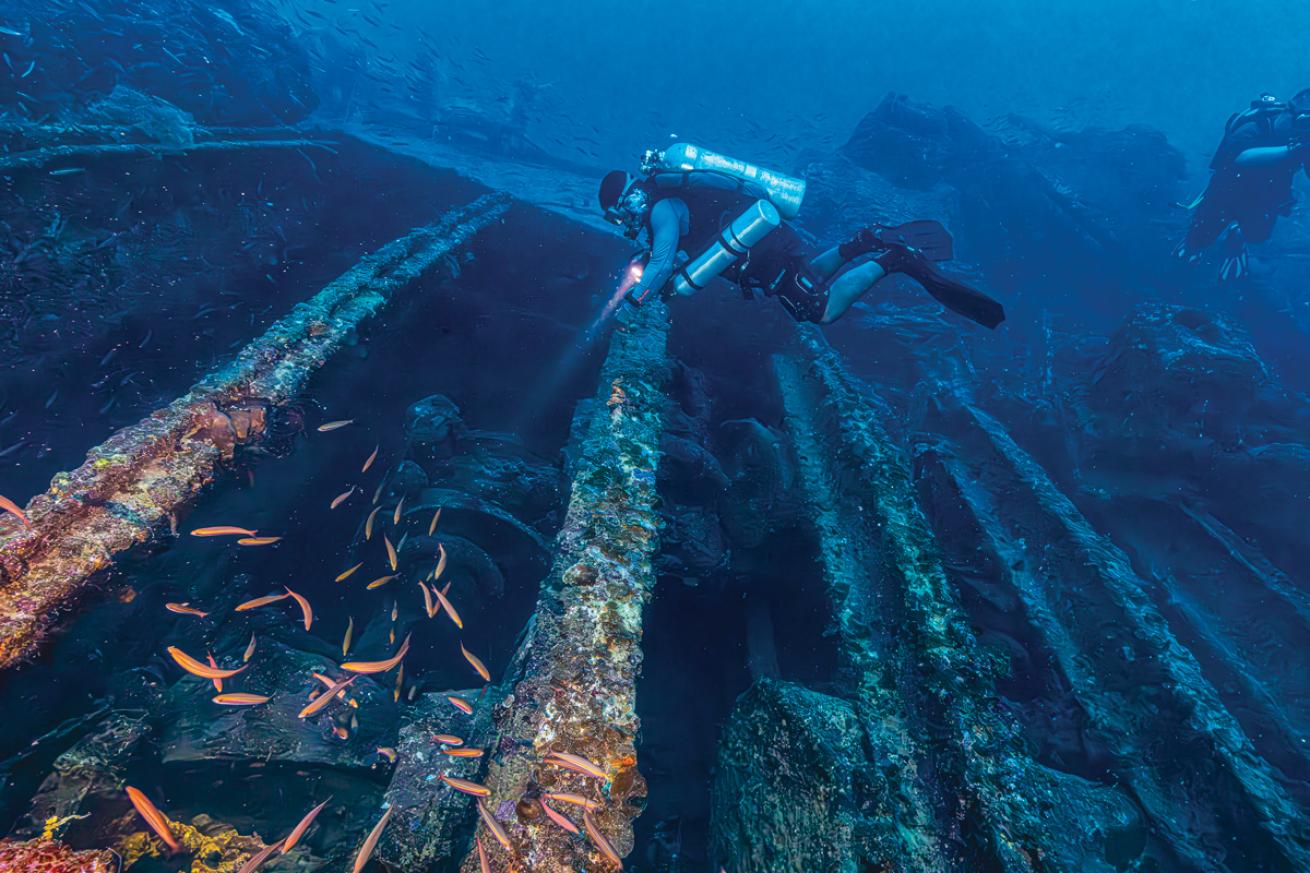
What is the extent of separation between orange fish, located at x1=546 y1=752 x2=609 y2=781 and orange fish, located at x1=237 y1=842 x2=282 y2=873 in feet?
4.38

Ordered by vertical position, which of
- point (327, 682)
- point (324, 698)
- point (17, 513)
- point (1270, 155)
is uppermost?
point (1270, 155)

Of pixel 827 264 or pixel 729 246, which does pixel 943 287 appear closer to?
pixel 827 264

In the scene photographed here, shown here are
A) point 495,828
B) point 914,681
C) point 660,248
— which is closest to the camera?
point 495,828

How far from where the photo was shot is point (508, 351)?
6.55 m

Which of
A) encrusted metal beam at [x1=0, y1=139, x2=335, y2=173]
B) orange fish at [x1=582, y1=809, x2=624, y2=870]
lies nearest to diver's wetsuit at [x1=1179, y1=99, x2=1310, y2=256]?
orange fish at [x1=582, y1=809, x2=624, y2=870]

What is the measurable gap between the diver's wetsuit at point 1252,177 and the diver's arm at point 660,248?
11.6 metres

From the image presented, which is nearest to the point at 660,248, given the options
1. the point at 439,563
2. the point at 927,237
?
the point at 927,237

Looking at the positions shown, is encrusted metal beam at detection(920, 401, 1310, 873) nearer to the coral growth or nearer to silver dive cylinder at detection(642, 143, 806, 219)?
silver dive cylinder at detection(642, 143, 806, 219)

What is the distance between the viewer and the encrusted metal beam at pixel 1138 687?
2.57 metres

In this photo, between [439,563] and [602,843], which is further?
[439,563]

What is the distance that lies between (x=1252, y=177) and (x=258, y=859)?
54.3 feet

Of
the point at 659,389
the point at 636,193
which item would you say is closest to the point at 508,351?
the point at 636,193

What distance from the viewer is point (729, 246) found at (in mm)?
5180

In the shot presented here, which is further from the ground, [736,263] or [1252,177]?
[1252,177]
